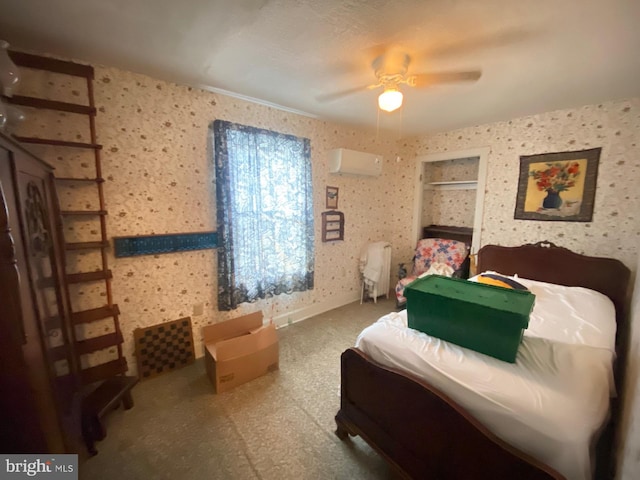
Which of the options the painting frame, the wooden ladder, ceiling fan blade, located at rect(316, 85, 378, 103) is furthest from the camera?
the painting frame

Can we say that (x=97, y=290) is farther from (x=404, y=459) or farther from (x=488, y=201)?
(x=488, y=201)

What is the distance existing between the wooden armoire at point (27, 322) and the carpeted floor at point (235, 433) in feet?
1.03

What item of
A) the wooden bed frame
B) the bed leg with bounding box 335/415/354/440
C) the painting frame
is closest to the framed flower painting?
the wooden bed frame

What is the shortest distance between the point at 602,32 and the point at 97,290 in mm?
3465

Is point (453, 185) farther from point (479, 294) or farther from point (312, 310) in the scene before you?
point (479, 294)

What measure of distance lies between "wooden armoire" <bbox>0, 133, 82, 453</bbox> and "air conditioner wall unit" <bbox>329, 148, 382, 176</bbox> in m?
2.45

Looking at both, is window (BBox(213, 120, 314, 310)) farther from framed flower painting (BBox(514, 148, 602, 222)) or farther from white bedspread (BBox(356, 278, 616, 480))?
framed flower painting (BBox(514, 148, 602, 222))

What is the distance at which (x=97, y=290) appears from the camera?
1.90m

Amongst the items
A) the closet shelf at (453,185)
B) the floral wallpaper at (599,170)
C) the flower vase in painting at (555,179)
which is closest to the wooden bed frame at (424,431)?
the floral wallpaper at (599,170)

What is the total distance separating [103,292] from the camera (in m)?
1.92

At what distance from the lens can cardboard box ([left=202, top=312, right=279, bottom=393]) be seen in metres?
1.94

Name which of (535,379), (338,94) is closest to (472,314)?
(535,379)

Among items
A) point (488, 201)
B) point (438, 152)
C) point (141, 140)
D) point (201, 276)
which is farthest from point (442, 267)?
point (141, 140)

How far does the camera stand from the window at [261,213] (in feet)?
7.66
